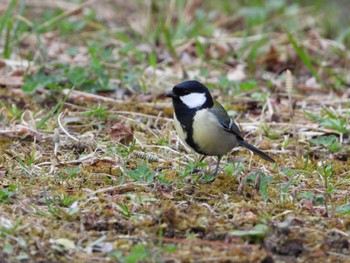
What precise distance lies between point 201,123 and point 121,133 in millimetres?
812

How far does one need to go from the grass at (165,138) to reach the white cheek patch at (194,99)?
15.8 inches

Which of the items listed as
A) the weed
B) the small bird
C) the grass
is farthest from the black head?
the weed

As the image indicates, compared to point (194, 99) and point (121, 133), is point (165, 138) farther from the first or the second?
point (194, 99)

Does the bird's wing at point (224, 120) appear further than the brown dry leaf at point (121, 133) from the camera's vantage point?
No

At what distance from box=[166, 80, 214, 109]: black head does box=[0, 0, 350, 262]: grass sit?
41 centimetres

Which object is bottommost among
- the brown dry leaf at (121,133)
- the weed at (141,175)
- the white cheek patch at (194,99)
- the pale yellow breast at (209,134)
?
the brown dry leaf at (121,133)

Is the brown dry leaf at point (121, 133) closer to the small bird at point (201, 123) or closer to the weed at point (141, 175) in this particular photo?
the small bird at point (201, 123)

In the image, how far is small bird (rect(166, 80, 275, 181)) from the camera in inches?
163

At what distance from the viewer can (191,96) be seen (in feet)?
14.1

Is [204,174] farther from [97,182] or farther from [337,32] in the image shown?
[337,32]

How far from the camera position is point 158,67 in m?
6.42

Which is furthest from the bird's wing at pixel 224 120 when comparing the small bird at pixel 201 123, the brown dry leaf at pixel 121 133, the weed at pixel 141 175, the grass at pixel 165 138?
the brown dry leaf at pixel 121 133

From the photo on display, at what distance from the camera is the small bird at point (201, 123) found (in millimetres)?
4137

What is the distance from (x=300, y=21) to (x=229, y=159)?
3841 millimetres
